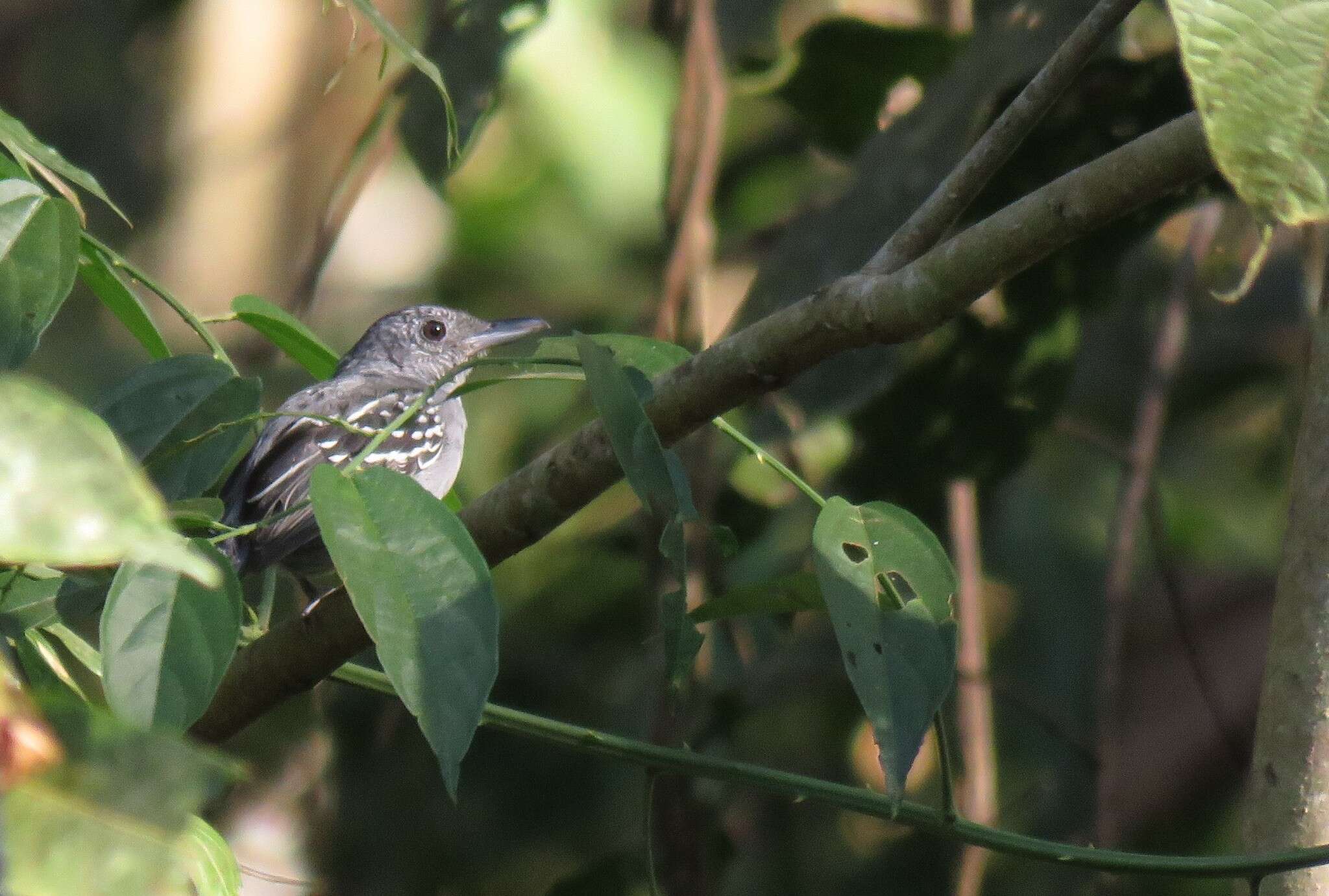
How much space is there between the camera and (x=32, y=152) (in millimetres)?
2082

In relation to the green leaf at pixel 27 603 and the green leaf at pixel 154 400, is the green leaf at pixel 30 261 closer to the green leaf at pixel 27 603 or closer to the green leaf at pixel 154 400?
the green leaf at pixel 154 400

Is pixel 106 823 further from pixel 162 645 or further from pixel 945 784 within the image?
pixel 945 784

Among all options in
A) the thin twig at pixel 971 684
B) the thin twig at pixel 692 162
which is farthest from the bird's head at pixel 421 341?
the thin twig at pixel 971 684

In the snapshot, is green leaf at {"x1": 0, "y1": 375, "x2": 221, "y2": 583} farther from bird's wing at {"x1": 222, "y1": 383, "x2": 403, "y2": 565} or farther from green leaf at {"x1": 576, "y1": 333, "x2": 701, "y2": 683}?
bird's wing at {"x1": 222, "y1": 383, "x2": 403, "y2": 565}

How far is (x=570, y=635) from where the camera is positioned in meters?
5.66

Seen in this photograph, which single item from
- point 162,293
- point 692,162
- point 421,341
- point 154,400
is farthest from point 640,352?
point 421,341

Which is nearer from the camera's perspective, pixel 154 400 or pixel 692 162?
pixel 154 400

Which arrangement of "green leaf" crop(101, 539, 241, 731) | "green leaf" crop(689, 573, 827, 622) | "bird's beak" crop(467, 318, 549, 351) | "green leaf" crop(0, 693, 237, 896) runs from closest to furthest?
1. "green leaf" crop(0, 693, 237, 896)
2. "green leaf" crop(101, 539, 241, 731)
3. "green leaf" crop(689, 573, 827, 622)
4. "bird's beak" crop(467, 318, 549, 351)

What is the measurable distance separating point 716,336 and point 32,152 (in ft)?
13.2

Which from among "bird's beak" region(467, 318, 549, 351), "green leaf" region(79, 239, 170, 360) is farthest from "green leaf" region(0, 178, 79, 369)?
"bird's beak" region(467, 318, 549, 351)

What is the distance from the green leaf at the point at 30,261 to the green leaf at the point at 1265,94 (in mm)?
1205

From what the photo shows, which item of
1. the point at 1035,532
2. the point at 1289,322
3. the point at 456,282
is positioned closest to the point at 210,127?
the point at 456,282

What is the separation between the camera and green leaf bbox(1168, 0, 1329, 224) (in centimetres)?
118

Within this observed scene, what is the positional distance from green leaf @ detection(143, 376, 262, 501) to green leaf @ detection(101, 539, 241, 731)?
35 cm
